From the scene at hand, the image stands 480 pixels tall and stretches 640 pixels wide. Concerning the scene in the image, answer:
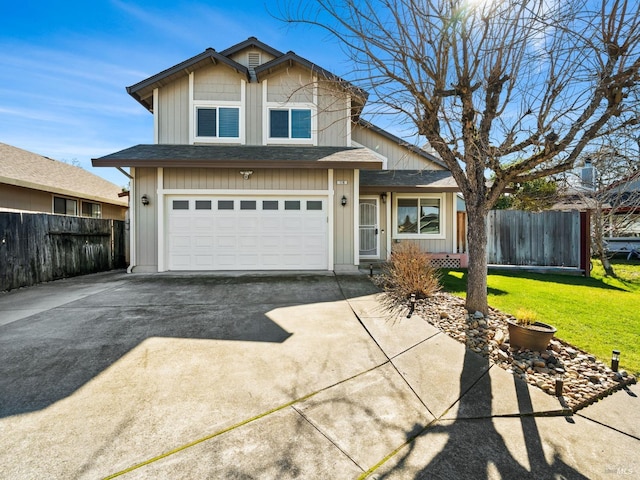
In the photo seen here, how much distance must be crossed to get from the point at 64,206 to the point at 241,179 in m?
8.74

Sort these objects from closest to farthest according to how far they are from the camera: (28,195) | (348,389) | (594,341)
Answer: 1. (348,389)
2. (594,341)
3. (28,195)

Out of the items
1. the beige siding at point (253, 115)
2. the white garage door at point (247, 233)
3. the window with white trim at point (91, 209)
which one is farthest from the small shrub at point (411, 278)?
the window with white trim at point (91, 209)

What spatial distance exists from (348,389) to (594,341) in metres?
3.65

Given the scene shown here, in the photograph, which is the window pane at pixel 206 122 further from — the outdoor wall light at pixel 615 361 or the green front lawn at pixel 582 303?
the outdoor wall light at pixel 615 361

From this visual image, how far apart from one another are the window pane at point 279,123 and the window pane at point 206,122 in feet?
5.97

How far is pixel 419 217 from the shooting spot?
11.0 meters

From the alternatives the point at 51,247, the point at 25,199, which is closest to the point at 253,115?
the point at 51,247

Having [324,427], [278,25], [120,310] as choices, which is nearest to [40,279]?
[120,310]

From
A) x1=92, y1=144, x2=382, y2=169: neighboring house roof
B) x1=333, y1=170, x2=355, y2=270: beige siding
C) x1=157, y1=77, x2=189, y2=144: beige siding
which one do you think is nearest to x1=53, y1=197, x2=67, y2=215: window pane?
x1=92, y1=144, x2=382, y2=169: neighboring house roof

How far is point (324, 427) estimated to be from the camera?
2.33 m

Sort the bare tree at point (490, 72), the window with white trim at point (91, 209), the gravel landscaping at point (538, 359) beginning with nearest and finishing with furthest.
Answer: the gravel landscaping at point (538, 359)
the bare tree at point (490, 72)
the window with white trim at point (91, 209)

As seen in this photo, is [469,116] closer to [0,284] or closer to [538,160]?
[538,160]

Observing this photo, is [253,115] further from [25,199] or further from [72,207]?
[72,207]

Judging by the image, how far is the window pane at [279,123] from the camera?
9.45 metres
